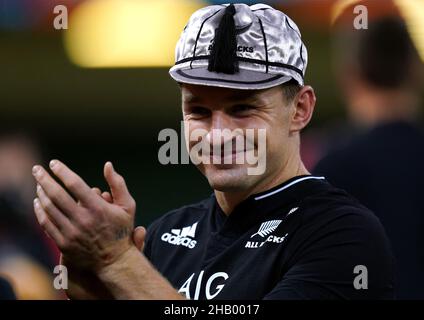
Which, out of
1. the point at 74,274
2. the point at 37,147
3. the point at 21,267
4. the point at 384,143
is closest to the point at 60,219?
the point at 74,274

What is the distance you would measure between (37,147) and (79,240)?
8164 mm

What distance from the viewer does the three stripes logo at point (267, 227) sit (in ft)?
8.45

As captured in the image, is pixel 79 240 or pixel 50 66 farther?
pixel 50 66

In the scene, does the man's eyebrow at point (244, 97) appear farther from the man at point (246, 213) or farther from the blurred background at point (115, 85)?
the blurred background at point (115, 85)

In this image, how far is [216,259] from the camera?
2.61 metres

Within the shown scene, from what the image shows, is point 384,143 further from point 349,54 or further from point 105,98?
point 105,98

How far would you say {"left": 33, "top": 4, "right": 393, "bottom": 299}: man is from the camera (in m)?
2.18

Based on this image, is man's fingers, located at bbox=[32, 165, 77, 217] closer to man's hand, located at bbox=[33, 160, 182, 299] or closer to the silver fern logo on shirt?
man's hand, located at bbox=[33, 160, 182, 299]

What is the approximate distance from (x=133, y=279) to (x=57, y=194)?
0.29 meters

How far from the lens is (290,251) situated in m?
2.45

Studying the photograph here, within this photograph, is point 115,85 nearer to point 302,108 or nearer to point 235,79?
point 302,108

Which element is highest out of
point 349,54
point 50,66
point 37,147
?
point 349,54

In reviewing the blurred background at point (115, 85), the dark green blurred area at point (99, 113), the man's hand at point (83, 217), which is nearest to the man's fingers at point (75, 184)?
the man's hand at point (83, 217)

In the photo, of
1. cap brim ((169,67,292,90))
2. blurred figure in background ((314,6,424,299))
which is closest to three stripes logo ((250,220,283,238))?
cap brim ((169,67,292,90))
